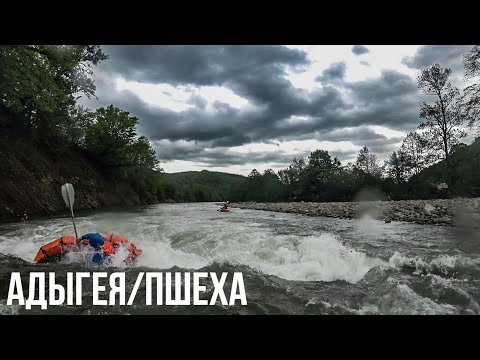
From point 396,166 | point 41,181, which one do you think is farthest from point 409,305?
point 396,166

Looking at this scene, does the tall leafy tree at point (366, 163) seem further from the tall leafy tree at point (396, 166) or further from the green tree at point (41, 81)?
the green tree at point (41, 81)

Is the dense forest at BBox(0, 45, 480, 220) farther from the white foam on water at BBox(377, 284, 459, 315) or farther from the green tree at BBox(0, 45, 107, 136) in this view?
the white foam on water at BBox(377, 284, 459, 315)

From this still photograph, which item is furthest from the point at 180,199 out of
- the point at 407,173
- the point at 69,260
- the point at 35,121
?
the point at 69,260

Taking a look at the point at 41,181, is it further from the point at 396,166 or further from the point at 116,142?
the point at 396,166

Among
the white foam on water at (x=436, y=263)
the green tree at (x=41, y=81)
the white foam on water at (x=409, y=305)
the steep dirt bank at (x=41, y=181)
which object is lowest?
the white foam on water at (x=409, y=305)

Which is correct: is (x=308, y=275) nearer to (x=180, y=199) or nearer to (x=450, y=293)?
(x=450, y=293)

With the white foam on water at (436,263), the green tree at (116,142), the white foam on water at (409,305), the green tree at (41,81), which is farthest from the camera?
the green tree at (116,142)

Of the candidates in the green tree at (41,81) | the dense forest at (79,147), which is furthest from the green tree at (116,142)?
the green tree at (41,81)

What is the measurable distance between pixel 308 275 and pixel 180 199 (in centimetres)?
8889

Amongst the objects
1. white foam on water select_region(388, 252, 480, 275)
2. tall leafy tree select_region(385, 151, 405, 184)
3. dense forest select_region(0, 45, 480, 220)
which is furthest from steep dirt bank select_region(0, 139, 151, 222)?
tall leafy tree select_region(385, 151, 405, 184)

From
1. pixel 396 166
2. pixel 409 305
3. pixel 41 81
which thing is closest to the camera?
pixel 409 305

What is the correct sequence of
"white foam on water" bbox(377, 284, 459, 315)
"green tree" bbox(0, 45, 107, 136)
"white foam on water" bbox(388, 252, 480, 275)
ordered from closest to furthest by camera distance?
"white foam on water" bbox(377, 284, 459, 315) → "white foam on water" bbox(388, 252, 480, 275) → "green tree" bbox(0, 45, 107, 136)

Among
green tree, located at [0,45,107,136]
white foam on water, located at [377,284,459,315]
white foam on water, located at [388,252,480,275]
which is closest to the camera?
white foam on water, located at [377,284,459,315]
